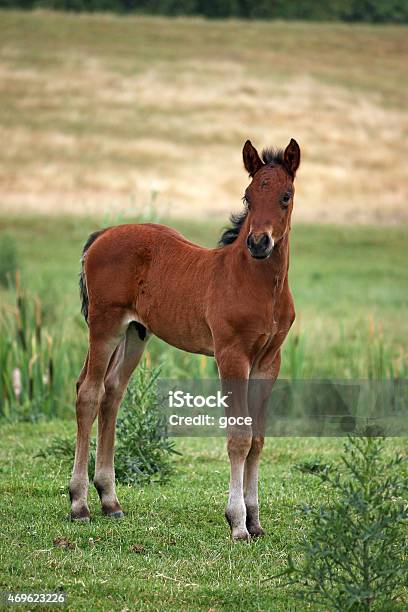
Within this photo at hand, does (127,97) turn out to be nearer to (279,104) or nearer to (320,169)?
(279,104)

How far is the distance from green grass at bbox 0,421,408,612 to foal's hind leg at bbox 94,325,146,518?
0.18 m

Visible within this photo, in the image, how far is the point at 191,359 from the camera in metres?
12.1

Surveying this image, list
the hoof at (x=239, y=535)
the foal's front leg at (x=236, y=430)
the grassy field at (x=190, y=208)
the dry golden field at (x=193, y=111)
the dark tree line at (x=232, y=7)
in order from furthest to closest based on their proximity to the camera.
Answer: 1. the dark tree line at (x=232, y=7)
2. the dry golden field at (x=193, y=111)
3. the hoof at (x=239, y=535)
4. the foal's front leg at (x=236, y=430)
5. the grassy field at (x=190, y=208)

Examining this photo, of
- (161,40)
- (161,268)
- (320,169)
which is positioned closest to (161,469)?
(161,268)

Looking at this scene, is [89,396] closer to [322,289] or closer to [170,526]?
[170,526]

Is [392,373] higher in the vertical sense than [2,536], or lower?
higher

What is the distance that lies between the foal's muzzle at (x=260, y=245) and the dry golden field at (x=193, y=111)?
23.2 meters

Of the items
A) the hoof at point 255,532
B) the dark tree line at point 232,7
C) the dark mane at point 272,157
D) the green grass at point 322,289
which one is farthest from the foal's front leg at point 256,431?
the dark tree line at point 232,7

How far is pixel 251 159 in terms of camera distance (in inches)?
270

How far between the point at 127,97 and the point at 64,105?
298 cm

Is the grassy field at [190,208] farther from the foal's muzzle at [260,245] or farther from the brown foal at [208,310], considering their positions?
the foal's muzzle at [260,245]

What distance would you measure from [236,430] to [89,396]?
1118mm

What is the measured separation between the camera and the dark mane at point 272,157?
6.84m

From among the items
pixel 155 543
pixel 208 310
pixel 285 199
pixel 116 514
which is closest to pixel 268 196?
pixel 285 199
